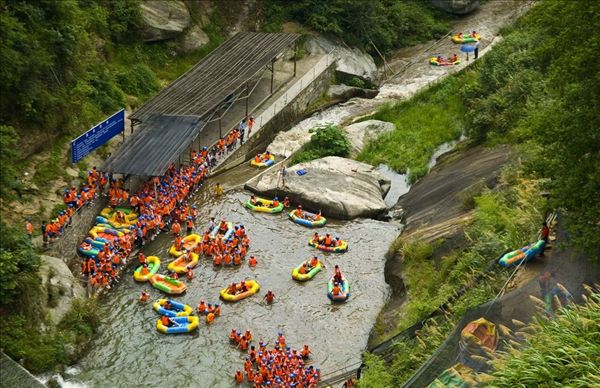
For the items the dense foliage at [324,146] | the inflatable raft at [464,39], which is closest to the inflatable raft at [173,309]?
the dense foliage at [324,146]

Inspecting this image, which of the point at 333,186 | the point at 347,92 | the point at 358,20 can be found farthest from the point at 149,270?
the point at 358,20

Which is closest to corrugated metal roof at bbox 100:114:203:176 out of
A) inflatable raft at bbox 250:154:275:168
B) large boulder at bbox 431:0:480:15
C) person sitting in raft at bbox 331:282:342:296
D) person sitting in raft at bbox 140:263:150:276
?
inflatable raft at bbox 250:154:275:168

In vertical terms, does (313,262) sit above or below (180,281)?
above

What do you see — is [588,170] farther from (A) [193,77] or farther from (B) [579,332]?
(A) [193,77]

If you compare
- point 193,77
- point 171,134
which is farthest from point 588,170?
point 193,77

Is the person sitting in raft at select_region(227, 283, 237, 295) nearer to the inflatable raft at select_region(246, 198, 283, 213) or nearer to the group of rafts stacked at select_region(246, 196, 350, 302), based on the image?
the group of rafts stacked at select_region(246, 196, 350, 302)

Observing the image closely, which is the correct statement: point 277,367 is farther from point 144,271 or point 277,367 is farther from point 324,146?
point 324,146
